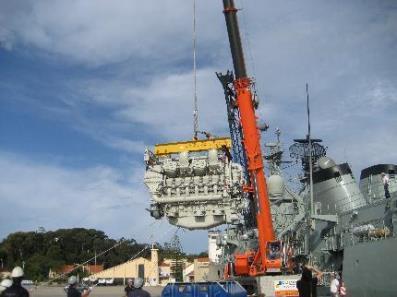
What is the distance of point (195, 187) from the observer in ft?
87.9

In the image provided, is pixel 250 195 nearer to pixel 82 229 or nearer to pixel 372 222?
pixel 372 222

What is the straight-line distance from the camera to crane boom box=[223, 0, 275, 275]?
24375mm

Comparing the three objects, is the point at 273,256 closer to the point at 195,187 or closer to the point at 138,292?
the point at 195,187

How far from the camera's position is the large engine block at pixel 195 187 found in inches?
1038

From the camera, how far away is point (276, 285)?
69.9 ft

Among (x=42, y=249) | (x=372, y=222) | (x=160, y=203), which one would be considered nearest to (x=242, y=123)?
(x=160, y=203)

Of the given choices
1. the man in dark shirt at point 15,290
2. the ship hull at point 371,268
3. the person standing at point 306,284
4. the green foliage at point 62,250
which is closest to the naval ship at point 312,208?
the ship hull at point 371,268

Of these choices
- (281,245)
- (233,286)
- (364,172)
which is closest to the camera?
(233,286)

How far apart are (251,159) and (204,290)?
11615 millimetres

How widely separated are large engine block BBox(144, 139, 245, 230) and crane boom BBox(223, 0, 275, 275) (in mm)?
1186

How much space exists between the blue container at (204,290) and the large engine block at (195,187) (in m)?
11.0

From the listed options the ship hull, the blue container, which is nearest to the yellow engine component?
the ship hull

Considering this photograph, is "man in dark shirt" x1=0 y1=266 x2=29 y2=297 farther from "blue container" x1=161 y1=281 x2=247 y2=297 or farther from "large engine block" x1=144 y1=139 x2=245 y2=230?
"large engine block" x1=144 y1=139 x2=245 y2=230

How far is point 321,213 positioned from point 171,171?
36.3ft
